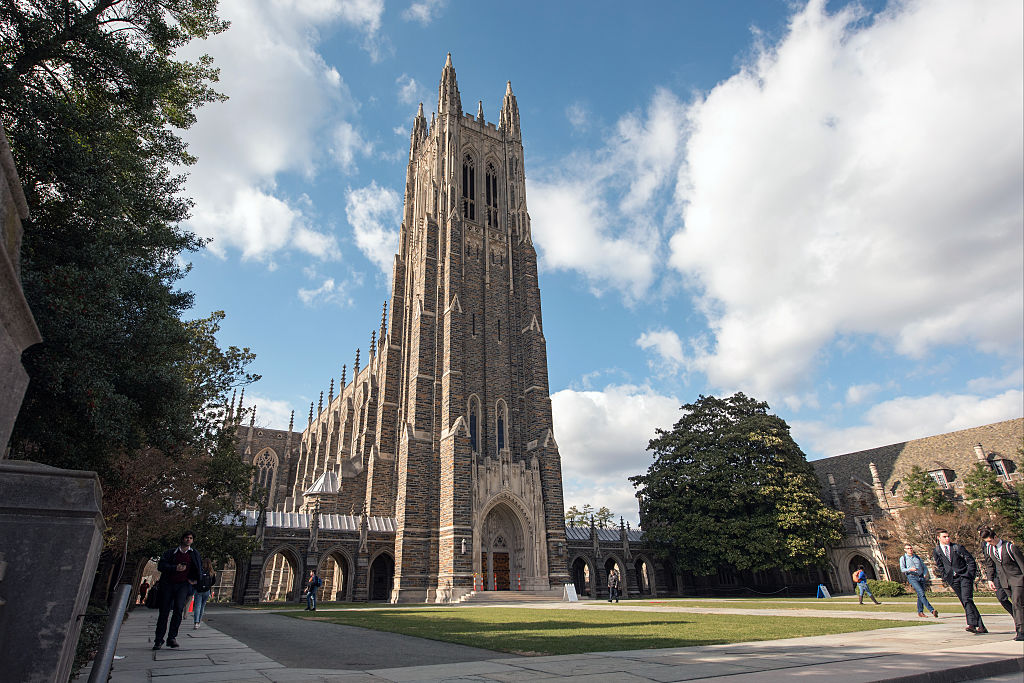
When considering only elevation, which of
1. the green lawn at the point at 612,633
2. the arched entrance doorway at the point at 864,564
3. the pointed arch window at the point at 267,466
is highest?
the pointed arch window at the point at 267,466

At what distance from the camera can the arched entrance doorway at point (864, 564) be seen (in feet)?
114

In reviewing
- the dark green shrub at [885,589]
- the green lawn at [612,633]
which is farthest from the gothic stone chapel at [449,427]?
the green lawn at [612,633]

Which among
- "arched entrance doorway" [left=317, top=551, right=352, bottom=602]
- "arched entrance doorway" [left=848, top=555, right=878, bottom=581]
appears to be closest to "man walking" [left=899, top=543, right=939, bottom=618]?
"arched entrance doorway" [left=317, top=551, right=352, bottom=602]

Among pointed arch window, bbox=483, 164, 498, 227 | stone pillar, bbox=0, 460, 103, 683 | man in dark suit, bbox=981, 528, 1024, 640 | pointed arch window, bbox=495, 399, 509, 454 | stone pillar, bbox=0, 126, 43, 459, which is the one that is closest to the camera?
stone pillar, bbox=0, 460, 103, 683

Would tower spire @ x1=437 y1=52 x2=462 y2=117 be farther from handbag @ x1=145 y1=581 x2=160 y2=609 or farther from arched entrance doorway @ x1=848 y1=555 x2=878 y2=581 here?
arched entrance doorway @ x1=848 y1=555 x2=878 y2=581

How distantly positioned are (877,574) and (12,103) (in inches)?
1685

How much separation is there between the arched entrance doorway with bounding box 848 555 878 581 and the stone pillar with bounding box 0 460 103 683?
137ft

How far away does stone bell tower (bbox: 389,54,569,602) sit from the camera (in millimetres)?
28469

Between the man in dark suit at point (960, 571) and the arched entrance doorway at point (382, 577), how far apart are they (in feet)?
91.7

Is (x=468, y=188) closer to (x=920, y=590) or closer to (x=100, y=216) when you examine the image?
(x=100, y=216)

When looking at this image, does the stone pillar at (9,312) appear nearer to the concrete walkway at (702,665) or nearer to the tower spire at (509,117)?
the concrete walkway at (702,665)

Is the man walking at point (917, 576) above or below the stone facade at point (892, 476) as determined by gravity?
below

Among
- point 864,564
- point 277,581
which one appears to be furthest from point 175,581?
point 864,564

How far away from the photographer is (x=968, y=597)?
8.00m
